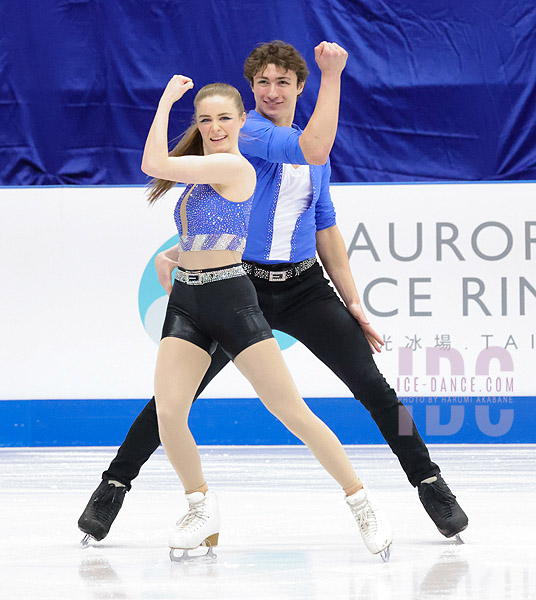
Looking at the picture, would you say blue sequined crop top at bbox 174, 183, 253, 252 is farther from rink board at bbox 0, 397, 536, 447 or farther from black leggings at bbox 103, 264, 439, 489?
→ rink board at bbox 0, 397, 536, 447

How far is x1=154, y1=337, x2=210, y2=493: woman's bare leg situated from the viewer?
2289mm

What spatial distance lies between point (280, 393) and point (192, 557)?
1.55 ft

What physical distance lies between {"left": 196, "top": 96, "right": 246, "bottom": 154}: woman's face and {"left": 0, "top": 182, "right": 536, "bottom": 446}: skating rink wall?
2659 millimetres

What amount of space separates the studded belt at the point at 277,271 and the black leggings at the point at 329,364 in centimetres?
1

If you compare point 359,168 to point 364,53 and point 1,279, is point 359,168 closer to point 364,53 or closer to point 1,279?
point 364,53

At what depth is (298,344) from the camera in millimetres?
4977

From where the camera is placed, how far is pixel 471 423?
498cm

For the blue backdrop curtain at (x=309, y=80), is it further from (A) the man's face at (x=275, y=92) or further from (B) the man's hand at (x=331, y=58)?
(B) the man's hand at (x=331, y=58)

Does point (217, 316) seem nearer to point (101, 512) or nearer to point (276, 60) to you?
point (101, 512)

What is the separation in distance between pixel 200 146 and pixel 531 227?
2.98 meters

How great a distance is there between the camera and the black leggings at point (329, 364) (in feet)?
8.36

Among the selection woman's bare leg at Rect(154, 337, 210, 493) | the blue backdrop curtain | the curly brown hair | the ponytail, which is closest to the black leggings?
woman's bare leg at Rect(154, 337, 210, 493)

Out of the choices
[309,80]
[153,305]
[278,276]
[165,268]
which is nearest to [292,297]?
[278,276]

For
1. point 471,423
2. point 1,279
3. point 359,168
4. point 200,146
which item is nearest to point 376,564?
point 200,146
